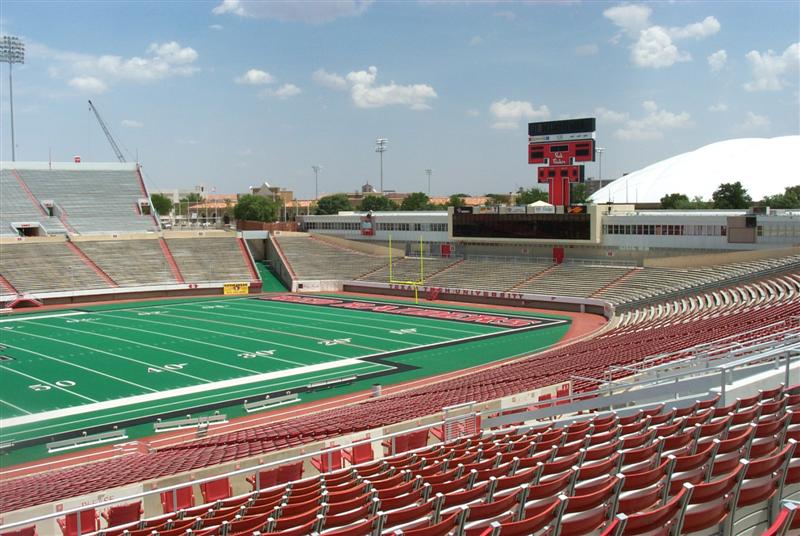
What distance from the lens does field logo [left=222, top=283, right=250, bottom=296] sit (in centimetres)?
6009

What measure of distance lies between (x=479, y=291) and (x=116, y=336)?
972 inches

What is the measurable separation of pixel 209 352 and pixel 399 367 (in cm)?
924

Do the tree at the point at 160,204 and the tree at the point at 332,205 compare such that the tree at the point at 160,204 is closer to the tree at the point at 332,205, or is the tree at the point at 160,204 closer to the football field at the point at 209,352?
the tree at the point at 332,205

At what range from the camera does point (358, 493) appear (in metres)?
7.27

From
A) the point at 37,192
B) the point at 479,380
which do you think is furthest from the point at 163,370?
the point at 37,192

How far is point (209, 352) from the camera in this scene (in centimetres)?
3469

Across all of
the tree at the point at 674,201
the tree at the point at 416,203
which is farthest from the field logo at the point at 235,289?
the tree at the point at 416,203

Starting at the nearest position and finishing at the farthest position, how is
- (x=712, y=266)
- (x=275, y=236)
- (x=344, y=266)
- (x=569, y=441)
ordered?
(x=569, y=441), (x=712, y=266), (x=344, y=266), (x=275, y=236)

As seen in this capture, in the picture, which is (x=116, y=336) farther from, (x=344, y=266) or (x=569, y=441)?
(x=569, y=441)

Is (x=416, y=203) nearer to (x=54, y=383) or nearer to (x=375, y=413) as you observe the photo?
(x=54, y=383)

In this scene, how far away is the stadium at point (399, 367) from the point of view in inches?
256

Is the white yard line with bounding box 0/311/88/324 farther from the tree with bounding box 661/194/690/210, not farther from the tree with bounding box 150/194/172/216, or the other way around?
the tree with bounding box 150/194/172/216

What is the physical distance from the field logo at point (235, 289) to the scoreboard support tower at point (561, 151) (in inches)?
961

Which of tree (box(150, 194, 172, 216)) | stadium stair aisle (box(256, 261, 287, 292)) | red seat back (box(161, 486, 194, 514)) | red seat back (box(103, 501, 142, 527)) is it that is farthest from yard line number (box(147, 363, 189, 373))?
tree (box(150, 194, 172, 216))
